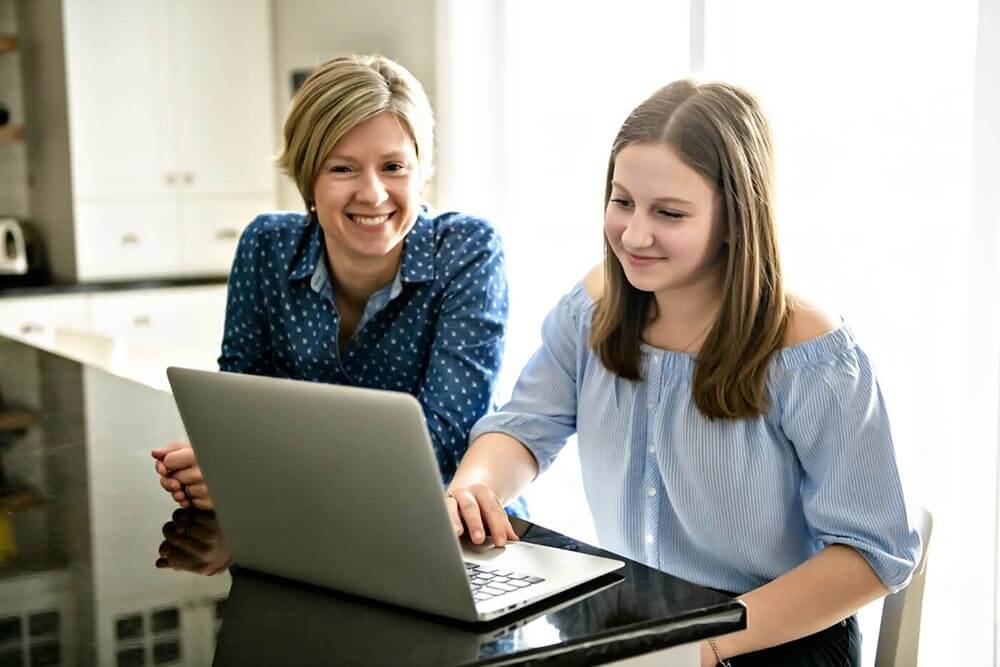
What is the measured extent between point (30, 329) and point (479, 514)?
3787 mm

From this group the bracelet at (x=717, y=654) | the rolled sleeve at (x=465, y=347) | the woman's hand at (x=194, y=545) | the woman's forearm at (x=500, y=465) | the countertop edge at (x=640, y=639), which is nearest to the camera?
the countertop edge at (x=640, y=639)

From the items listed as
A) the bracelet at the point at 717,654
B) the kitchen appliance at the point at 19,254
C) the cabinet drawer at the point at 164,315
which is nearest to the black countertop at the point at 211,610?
the bracelet at the point at 717,654

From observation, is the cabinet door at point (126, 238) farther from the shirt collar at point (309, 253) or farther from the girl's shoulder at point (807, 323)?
the girl's shoulder at point (807, 323)

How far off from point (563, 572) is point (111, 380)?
136cm

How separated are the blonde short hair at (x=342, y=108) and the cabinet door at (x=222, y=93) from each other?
3.18 m

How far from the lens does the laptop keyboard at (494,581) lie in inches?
40.3

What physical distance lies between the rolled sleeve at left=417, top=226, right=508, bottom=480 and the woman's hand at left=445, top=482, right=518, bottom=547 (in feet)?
1.92

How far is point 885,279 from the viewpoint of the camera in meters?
2.86

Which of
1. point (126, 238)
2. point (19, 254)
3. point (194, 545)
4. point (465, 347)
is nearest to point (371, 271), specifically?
point (465, 347)

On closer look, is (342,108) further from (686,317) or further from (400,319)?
(686,317)

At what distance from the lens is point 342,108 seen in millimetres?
1837

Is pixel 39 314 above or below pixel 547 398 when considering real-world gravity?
below

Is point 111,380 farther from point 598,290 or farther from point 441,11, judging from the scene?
point 441,11

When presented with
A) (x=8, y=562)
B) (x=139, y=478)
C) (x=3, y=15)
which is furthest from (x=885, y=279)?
(x=3, y=15)
